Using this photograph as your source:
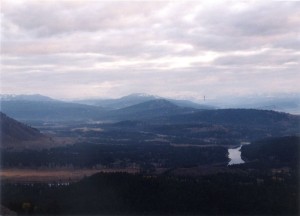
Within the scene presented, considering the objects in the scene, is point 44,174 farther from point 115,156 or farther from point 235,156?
point 235,156

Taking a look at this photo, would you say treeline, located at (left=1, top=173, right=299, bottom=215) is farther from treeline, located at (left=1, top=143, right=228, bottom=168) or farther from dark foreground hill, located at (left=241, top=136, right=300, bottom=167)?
treeline, located at (left=1, top=143, right=228, bottom=168)

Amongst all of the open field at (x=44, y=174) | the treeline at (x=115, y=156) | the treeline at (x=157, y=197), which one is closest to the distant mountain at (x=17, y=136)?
the treeline at (x=115, y=156)

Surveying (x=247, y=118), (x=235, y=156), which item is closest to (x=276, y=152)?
(x=235, y=156)

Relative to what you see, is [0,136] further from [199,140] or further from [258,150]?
[258,150]

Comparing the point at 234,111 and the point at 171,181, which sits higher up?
the point at 234,111

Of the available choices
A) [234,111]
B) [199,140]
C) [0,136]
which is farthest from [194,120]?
[0,136]

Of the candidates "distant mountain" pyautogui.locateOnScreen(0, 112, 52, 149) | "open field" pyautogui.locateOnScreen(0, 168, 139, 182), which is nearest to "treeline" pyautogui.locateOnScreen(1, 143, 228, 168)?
"open field" pyautogui.locateOnScreen(0, 168, 139, 182)
